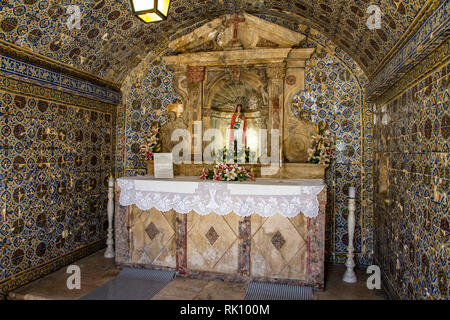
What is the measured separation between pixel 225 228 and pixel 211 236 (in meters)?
0.27

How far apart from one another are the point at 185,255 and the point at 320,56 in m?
4.51

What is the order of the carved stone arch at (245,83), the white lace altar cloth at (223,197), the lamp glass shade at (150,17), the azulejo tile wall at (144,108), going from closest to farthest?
the lamp glass shade at (150,17) < the white lace altar cloth at (223,197) < the carved stone arch at (245,83) < the azulejo tile wall at (144,108)

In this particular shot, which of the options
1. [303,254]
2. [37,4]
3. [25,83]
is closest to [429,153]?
[303,254]

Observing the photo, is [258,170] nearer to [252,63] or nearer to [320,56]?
[252,63]

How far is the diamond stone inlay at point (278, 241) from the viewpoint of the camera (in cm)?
494

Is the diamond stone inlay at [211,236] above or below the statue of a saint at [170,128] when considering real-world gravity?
below

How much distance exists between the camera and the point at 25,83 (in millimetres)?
4871

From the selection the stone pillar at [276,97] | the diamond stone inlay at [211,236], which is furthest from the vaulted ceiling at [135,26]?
the diamond stone inlay at [211,236]

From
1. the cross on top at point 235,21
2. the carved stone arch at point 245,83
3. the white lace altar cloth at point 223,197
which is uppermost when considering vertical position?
the cross on top at point 235,21

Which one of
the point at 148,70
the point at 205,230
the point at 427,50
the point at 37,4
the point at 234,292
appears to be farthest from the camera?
the point at 148,70

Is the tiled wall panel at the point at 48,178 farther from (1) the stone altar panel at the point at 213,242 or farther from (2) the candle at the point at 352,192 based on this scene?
(2) the candle at the point at 352,192

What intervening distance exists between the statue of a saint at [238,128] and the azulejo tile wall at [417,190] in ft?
8.81

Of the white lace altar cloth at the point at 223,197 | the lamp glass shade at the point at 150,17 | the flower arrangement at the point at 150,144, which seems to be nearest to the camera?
the lamp glass shade at the point at 150,17

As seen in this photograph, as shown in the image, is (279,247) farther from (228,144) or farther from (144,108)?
(144,108)
